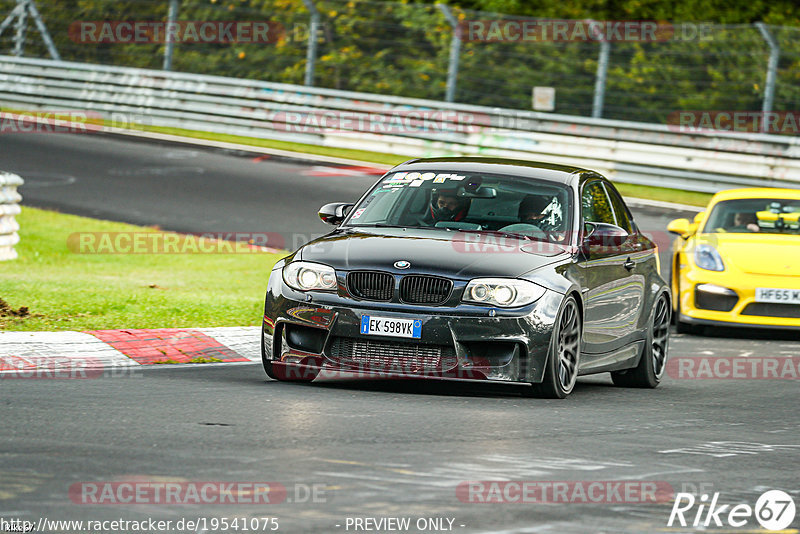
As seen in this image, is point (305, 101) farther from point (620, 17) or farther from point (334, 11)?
point (620, 17)

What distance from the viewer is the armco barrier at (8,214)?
16422mm

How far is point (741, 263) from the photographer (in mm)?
14953

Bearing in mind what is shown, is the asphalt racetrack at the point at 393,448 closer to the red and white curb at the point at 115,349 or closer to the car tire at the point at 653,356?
the car tire at the point at 653,356

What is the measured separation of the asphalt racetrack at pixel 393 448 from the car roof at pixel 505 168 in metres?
1.53

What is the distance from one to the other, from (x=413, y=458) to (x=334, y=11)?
2277cm

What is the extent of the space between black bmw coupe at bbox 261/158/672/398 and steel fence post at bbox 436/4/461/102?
17.2 metres

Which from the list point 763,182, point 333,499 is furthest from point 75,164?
point 333,499

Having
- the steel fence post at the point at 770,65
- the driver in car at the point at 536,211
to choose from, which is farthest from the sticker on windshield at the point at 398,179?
the steel fence post at the point at 770,65

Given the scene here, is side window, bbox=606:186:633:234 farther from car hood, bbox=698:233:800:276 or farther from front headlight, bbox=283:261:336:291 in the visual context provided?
car hood, bbox=698:233:800:276
